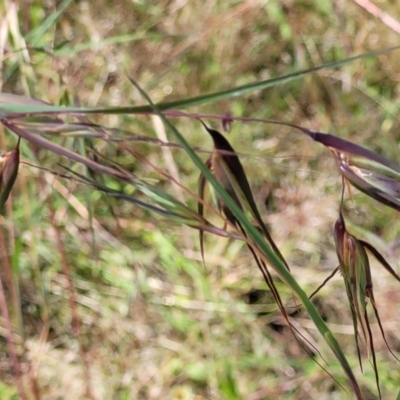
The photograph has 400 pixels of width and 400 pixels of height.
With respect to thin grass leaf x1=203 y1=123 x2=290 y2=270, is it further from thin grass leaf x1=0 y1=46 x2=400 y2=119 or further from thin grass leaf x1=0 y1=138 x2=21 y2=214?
thin grass leaf x1=0 y1=138 x2=21 y2=214

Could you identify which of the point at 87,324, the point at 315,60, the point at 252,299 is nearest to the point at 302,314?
the point at 252,299

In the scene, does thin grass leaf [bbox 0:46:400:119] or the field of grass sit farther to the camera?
the field of grass

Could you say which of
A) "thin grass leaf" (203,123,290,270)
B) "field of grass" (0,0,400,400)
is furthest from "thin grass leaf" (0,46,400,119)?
"field of grass" (0,0,400,400)

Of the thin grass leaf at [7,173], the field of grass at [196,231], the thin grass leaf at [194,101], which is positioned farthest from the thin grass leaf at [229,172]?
the field of grass at [196,231]

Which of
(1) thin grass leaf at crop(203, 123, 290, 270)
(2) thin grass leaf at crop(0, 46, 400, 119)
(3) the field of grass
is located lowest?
(3) the field of grass

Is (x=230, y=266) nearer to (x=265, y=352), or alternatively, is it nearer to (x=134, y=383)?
(x=265, y=352)

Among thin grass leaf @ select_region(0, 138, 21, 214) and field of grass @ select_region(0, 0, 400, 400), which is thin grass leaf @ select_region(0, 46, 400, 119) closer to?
thin grass leaf @ select_region(0, 138, 21, 214)

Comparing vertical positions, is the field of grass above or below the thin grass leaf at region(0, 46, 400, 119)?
below

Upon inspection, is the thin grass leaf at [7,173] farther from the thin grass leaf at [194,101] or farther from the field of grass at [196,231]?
the field of grass at [196,231]
